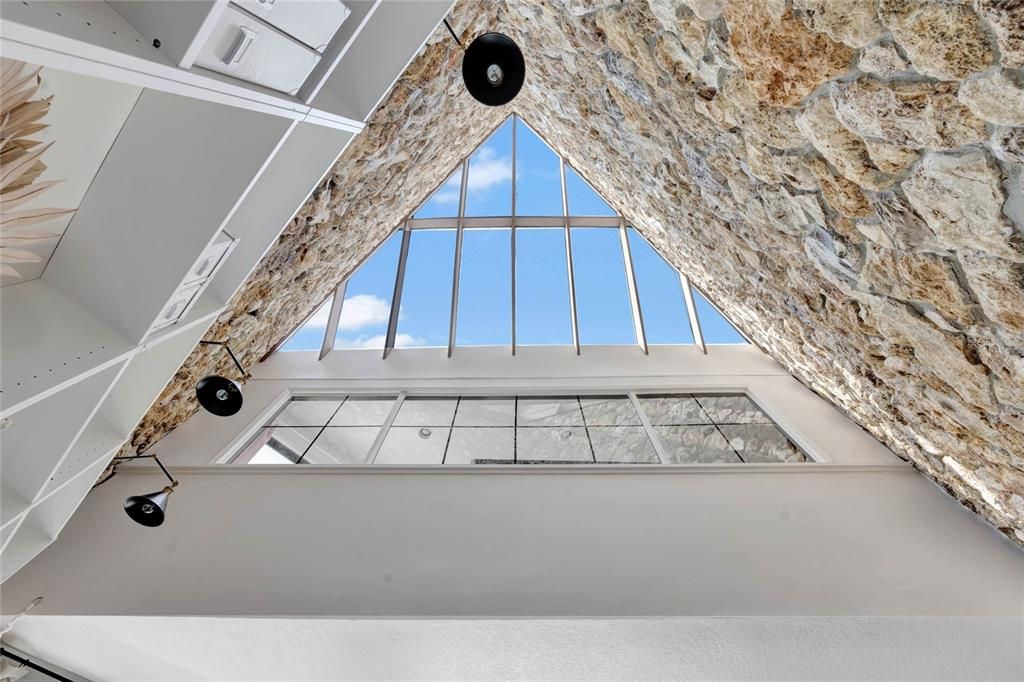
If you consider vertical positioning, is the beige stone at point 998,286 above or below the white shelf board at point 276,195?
below

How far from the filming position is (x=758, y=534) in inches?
116

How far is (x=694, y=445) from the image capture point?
3.80 metres

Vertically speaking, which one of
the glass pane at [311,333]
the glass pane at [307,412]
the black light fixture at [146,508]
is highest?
the glass pane at [311,333]

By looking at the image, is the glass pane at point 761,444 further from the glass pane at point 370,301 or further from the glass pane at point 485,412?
the glass pane at point 370,301

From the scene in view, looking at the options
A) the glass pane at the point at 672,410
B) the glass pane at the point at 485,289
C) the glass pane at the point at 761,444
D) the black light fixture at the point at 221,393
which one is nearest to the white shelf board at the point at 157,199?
the black light fixture at the point at 221,393

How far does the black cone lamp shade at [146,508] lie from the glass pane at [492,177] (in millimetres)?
4336

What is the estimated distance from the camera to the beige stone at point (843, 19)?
1252 millimetres

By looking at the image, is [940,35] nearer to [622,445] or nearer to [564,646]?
[564,646]

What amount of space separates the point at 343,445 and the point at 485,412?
1259 mm

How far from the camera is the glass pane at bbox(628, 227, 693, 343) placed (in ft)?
16.7

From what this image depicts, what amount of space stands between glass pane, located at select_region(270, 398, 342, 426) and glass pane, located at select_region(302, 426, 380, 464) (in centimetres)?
20

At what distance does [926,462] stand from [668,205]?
2.56 metres

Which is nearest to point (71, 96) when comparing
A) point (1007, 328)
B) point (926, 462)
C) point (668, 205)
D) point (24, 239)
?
point (24, 239)

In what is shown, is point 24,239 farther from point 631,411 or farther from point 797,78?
point 631,411
